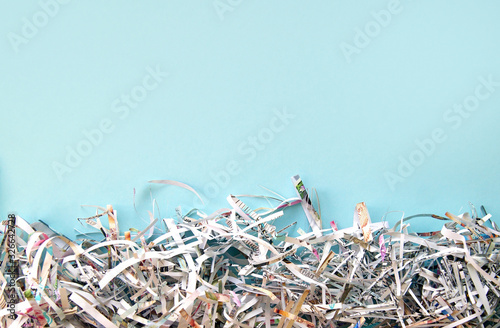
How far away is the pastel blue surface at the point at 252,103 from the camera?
2.85 ft

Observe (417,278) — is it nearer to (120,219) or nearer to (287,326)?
(287,326)

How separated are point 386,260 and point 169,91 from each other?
69 cm

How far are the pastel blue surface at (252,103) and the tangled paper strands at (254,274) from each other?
0.24 ft

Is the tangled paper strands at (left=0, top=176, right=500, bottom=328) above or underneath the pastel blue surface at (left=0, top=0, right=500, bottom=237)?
underneath

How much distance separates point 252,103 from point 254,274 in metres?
0.43

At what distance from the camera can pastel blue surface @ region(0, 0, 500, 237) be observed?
2.85 feet

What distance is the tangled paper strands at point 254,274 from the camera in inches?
30.7

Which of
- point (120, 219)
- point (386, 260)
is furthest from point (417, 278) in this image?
point (120, 219)

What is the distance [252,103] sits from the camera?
883mm

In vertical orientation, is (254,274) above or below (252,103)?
below

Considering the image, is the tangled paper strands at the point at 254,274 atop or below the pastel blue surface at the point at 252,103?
below

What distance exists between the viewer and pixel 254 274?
822 millimetres

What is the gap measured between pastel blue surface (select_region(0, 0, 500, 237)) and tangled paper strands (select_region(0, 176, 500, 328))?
72 millimetres

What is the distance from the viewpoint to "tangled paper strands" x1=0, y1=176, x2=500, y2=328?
0.78m
